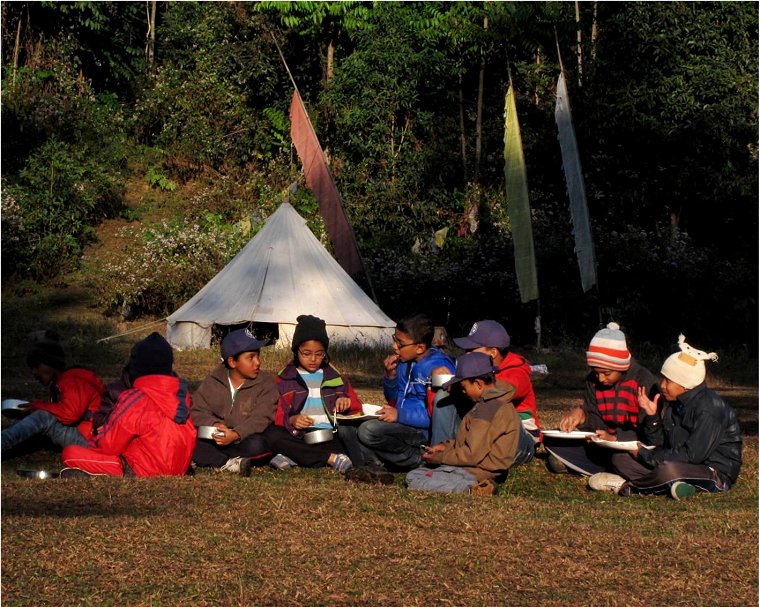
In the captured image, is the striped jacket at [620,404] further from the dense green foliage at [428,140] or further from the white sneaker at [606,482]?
the dense green foliage at [428,140]

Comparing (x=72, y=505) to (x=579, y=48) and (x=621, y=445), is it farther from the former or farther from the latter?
(x=579, y=48)

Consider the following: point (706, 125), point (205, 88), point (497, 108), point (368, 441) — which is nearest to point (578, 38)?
point (497, 108)

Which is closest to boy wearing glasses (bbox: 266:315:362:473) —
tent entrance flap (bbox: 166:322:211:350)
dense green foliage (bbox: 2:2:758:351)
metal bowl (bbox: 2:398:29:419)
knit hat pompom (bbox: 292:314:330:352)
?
knit hat pompom (bbox: 292:314:330:352)

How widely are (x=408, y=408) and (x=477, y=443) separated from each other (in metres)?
0.89

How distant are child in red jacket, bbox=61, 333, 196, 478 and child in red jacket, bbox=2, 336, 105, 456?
2.20 ft

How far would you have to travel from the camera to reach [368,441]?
7492mm

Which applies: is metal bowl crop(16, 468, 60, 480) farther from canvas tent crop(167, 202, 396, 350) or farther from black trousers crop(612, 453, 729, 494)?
canvas tent crop(167, 202, 396, 350)

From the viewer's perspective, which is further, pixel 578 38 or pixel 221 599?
pixel 578 38

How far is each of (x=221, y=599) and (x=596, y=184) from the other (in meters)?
21.0

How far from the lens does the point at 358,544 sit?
17.2ft

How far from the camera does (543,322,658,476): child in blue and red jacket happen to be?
7211mm

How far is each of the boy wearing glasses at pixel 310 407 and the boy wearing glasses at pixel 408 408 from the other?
21cm

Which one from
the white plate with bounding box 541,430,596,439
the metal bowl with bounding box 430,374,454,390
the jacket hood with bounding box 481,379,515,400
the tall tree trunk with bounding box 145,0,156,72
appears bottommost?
the white plate with bounding box 541,430,596,439

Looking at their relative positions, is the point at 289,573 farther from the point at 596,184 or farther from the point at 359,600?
the point at 596,184
